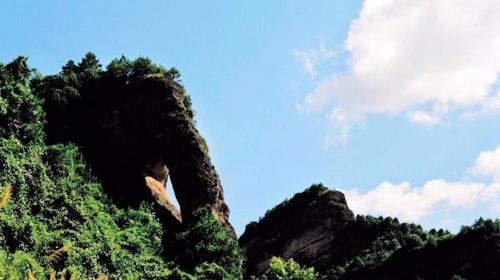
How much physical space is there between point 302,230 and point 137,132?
68.5ft

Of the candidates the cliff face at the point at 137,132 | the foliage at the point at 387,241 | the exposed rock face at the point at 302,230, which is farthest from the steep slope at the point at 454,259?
the cliff face at the point at 137,132

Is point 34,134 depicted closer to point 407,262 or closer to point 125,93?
point 125,93

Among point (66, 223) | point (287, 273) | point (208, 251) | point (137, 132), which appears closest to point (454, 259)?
point (287, 273)

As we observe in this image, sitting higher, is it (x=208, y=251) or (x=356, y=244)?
(x=356, y=244)

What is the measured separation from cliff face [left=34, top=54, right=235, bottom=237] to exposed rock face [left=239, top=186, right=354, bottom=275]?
1631cm

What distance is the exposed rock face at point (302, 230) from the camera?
50.8 metres

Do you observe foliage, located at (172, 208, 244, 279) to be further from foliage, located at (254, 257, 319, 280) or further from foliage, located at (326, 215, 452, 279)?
foliage, located at (326, 215, 452, 279)

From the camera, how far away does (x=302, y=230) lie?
171 ft

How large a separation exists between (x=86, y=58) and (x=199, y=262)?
19.8 meters

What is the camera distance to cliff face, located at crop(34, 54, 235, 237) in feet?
116

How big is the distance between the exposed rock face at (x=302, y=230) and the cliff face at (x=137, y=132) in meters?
16.3

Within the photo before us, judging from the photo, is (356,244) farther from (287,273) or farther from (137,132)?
(137,132)

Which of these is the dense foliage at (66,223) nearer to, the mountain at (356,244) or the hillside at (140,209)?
the hillside at (140,209)

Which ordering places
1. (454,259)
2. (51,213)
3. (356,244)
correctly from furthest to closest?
(356,244) < (454,259) < (51,213)
